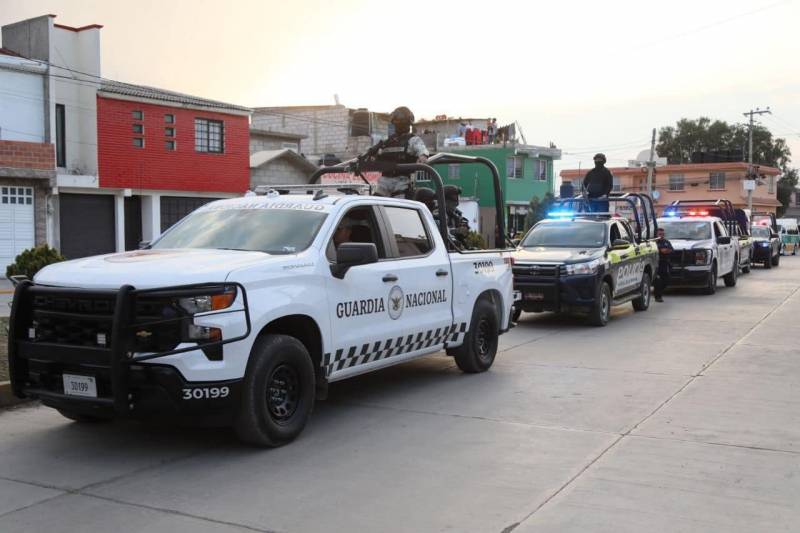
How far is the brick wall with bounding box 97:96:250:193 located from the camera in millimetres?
29453

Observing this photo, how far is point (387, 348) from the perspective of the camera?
7234 millimetres

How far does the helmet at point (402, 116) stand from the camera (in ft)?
32.0

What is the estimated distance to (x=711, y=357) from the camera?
10.2m

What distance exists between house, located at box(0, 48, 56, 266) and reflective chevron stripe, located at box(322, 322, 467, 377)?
2172cm

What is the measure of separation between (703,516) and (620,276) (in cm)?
978

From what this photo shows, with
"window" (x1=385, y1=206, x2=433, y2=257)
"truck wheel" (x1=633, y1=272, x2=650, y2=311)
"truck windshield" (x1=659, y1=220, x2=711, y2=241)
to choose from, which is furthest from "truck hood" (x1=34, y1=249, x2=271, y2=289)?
"truck windshield" (x1=659, y1=220, x2=711, y2=241)

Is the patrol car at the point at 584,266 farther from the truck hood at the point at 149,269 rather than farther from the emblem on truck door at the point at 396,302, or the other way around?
the truck hood at the point at 149,269

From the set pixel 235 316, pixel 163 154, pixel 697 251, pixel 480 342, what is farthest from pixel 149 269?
pixel 163 154

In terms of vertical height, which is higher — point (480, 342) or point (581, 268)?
point (581, 268)

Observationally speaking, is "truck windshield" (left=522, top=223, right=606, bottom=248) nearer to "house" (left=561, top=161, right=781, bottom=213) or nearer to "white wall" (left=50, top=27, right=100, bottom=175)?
"white wall" (left=50, top=27, right=100, bottom=175)

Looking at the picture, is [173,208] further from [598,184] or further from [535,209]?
[535,209]

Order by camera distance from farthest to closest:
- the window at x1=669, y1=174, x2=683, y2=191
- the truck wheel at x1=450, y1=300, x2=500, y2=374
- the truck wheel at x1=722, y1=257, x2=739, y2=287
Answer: the window at x1=669, y1=174, x2=683, y2=191 < the truck wheel at x1=722, y1=257, x2=739, y2=287 < the truck wheel at x1=450, y1=300, x2=500, y2=374

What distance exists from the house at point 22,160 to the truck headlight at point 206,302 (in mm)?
23054

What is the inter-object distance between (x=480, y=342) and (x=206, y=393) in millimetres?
4326
